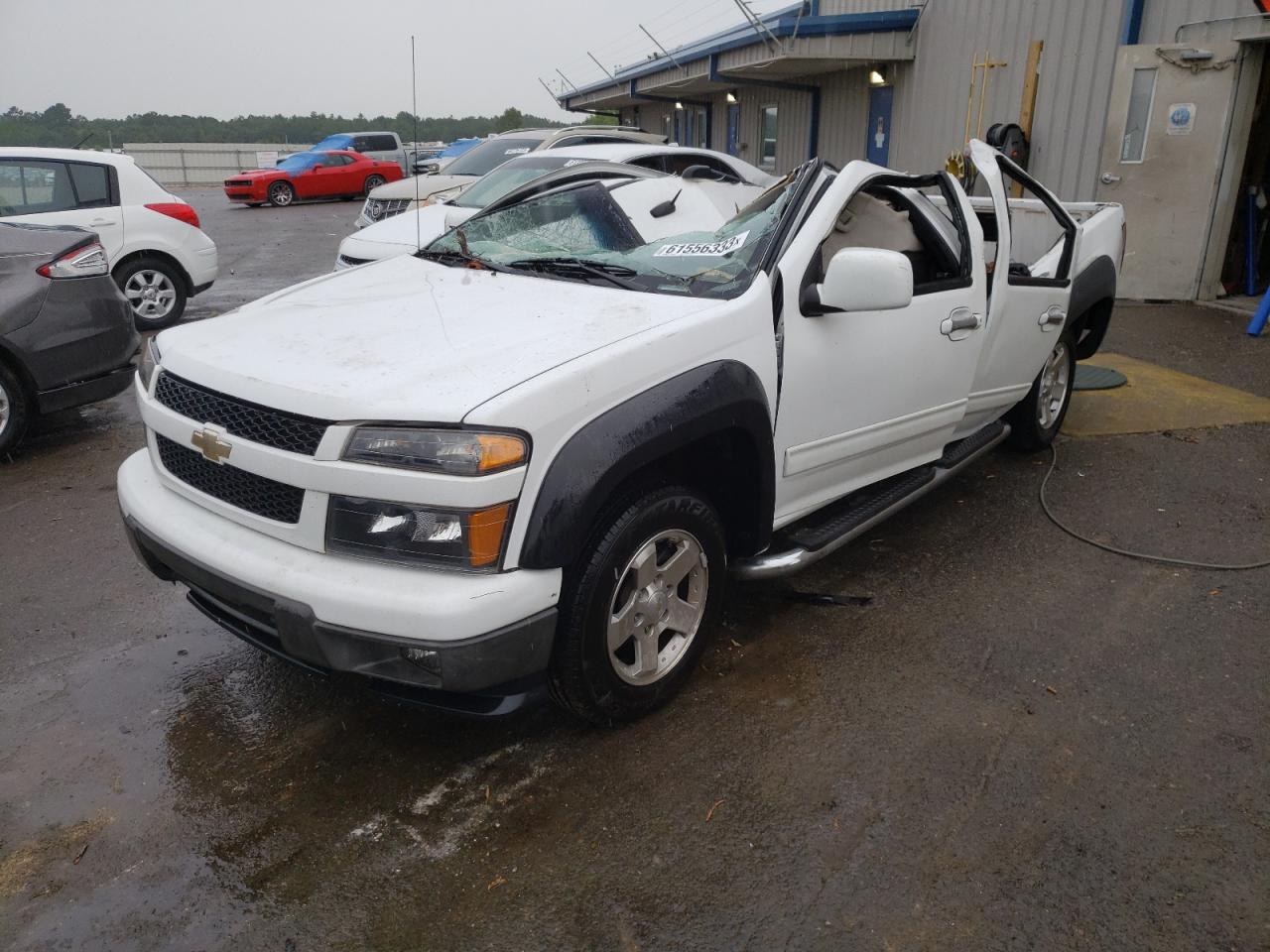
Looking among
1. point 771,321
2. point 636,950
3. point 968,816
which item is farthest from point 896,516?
point 636,950

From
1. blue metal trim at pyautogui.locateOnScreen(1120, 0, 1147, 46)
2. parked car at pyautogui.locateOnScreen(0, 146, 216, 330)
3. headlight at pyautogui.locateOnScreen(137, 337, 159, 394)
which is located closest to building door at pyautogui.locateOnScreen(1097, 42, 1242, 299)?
blue metal trim at pyautogui.locateOnScreen(1120, 0, 1147, 46)

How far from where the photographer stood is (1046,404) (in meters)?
5.57

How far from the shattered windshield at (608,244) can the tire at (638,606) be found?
80 centimetres

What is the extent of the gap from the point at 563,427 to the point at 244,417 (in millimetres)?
919

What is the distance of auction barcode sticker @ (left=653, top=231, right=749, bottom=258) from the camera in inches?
133

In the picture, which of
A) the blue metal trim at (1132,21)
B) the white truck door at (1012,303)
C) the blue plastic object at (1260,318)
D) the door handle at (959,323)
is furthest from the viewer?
the blue metal trim at (1132,21)

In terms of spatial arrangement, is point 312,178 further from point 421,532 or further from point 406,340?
point 421,532

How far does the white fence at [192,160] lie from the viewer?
41938mm

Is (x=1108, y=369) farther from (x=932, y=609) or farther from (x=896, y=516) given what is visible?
(x=932, y=609)

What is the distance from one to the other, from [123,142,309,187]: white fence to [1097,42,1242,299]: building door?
126ft

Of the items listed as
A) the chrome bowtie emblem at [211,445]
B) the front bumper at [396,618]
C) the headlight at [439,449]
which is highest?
Result: the headlight at [439,449]

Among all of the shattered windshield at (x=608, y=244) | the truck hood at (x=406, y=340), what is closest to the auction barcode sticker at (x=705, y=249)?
the shattered windshield at (x=608, y=244)

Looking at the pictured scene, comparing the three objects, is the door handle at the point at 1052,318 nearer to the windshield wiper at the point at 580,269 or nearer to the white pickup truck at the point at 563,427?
the white pickup truck at the point at 563,427

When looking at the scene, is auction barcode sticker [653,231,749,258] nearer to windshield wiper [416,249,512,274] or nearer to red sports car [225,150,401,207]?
windshield wiper [416,249,512,274]
